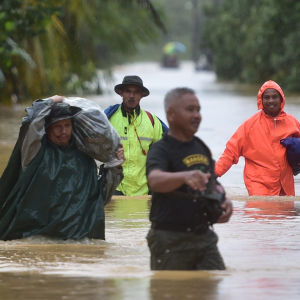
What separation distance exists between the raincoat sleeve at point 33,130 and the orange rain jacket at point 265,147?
2633 mm

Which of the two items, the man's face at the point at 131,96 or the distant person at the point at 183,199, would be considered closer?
the distant person at the point at 183,199

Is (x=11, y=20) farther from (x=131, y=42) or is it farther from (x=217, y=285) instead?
(x=131, y=42)

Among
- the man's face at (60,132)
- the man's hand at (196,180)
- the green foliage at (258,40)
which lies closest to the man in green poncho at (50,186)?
the man's face at (60,132)

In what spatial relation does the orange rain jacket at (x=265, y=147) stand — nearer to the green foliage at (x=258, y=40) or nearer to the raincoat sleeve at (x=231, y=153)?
the raincoat sleeve at (x=231, y=153)

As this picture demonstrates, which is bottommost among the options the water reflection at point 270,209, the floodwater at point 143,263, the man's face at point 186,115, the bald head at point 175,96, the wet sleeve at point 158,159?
the floodwater at point 143,263

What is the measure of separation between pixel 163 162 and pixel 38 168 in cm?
205

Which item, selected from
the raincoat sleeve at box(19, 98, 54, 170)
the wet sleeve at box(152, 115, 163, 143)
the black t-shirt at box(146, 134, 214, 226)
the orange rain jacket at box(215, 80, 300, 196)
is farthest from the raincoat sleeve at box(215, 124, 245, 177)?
A: the black t-shirt at box(146, 134, 214, 226)

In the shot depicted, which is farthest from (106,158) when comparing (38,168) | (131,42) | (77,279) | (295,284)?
(131,42)

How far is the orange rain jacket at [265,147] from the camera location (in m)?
8.81

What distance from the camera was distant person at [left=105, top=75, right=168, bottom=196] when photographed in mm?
8883

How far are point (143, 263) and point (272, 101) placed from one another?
332cm

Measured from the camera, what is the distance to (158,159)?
482cm

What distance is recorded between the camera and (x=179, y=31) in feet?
506

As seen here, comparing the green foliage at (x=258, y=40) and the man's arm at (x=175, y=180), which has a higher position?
the green foliage at (x=258, y=40)
